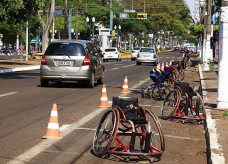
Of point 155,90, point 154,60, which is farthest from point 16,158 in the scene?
point 154,60

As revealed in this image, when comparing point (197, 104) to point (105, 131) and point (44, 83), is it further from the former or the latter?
point (44, 83)

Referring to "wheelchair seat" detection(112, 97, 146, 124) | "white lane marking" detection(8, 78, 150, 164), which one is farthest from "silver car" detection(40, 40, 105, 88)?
"wheelchair seat" detection(112, 97, 146, 124)

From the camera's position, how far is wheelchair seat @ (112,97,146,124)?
24.7ft

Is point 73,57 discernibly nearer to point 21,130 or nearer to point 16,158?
point 21,130

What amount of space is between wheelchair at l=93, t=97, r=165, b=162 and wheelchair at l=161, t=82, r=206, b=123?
3.57 m

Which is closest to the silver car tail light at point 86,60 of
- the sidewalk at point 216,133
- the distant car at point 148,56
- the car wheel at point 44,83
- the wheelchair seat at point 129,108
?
the car wheel at point 44,83

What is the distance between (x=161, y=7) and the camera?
13238 centimetres

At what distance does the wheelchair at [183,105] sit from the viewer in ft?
38.5

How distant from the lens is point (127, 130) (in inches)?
310

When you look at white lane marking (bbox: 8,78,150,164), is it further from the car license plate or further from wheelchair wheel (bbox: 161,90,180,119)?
the car license plate

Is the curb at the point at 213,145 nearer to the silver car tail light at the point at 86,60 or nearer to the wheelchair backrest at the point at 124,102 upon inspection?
the wheelchair backrest at the point at 124,102

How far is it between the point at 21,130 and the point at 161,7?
125 metres

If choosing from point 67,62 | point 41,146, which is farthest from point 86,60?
point 41,146

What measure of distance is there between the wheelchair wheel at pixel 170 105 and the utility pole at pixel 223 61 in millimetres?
1846
